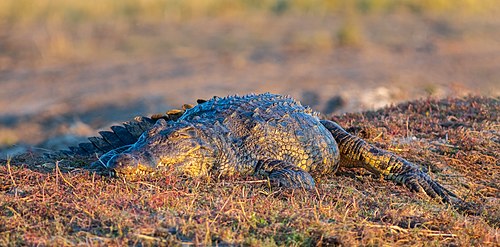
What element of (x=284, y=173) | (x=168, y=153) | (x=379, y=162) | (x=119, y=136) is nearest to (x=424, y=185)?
(x=379, y=162)

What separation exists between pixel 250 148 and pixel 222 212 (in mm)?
1264

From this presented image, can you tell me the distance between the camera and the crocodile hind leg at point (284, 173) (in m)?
5.60

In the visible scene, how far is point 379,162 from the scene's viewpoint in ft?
21.9

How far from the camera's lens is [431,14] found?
24.3m

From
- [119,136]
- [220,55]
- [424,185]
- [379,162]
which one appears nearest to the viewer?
[424,185]

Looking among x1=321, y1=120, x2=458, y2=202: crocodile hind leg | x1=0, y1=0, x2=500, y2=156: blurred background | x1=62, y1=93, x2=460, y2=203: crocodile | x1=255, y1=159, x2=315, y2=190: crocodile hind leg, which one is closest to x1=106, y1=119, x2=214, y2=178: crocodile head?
x1=62, y1=93, x2=460, y2=203: crocodile

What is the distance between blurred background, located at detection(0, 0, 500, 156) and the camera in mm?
14383

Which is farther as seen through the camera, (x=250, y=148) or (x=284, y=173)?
(x=250, y=148)

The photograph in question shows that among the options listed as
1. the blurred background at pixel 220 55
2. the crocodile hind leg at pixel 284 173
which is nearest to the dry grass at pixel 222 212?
the crocodile hind leg at pixel 284 173

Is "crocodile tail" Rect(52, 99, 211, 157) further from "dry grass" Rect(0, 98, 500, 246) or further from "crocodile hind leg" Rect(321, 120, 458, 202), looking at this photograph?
"crocodile hind leg" Rect(321, 120, 458, 202)

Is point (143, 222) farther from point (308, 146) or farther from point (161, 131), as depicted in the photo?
point (308, 146)

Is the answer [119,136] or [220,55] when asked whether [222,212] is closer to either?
[119,136]

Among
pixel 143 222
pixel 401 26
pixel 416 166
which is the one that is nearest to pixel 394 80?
pixel 401 26

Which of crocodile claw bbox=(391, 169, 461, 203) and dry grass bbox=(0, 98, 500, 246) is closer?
dry grass bbox=(0, 98, 500, 246)
